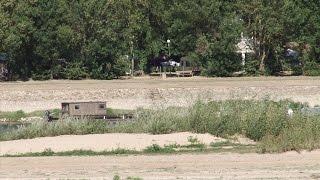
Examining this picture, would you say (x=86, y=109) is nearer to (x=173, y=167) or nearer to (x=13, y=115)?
(x=13, y=115)

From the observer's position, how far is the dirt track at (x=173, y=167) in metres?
22.1

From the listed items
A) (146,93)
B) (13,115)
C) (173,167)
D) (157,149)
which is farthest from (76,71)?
(173,167)

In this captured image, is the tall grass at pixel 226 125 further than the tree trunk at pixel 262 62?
No

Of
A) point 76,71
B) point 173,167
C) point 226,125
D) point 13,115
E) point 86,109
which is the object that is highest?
point 76,71

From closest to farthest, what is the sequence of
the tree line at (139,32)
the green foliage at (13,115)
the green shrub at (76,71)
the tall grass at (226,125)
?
1. the tall grass at (226,125)
2. the green foliage at (13,115)
3. the tree line at (139,32)
4. the green shrub at (76,71)

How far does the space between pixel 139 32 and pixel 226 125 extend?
151 ft

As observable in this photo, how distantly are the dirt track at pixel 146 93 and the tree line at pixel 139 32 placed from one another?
8.26 m

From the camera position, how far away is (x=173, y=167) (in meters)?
24.0

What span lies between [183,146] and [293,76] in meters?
45.8

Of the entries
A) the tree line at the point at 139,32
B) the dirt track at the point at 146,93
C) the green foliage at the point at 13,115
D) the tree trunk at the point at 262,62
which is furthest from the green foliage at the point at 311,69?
the green foliage at the point at 13,115

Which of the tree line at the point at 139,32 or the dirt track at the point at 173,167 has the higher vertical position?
the tree line at the point at 139,32

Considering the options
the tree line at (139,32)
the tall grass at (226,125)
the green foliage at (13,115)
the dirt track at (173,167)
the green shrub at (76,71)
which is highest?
the tree line at (139,32)

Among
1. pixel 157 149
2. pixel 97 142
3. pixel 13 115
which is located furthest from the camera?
pixel 13 115

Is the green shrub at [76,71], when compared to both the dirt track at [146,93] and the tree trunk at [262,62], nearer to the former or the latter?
the dirt track at [146,93]
